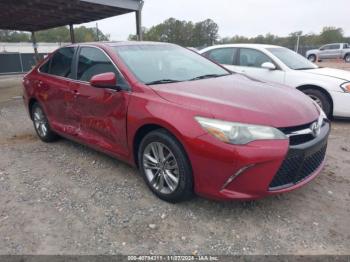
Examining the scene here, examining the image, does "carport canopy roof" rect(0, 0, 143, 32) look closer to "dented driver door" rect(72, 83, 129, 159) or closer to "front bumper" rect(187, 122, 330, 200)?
"dented driver door" rect(72, 83, 129, 159)

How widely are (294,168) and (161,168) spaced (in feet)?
4.02

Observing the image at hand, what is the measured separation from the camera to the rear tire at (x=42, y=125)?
5.02 m

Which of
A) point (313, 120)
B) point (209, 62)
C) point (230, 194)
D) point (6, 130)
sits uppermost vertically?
point (209, 62)

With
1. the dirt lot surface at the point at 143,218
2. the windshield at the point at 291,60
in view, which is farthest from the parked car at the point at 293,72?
the dirt lot surface at the point at 143,218

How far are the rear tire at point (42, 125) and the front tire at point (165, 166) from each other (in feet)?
7.79

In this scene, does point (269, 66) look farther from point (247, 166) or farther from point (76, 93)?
point (247, 166)

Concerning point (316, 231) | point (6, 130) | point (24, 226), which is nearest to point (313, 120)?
point (316, 231)

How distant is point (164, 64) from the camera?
3.72 m

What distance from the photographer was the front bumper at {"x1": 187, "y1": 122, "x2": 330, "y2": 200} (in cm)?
251

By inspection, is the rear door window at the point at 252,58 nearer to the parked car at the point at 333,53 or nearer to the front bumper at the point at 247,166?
the front bumper at the point at 247,166

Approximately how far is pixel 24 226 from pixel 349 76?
604 centimetres

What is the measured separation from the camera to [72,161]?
4.34m

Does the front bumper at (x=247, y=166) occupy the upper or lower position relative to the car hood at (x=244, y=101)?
lower

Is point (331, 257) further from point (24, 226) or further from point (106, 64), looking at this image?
point (106, 64)
